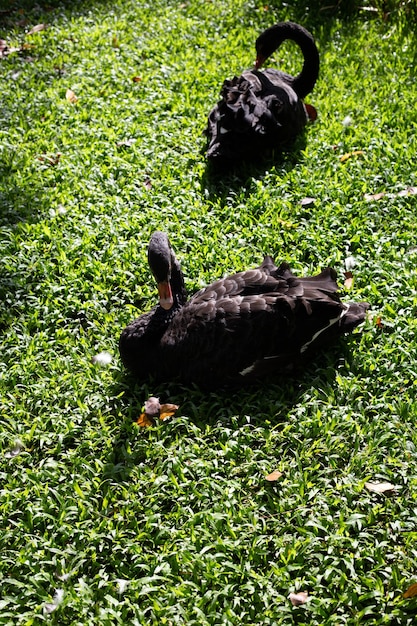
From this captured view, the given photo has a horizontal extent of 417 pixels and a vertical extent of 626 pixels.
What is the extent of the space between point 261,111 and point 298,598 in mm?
3069

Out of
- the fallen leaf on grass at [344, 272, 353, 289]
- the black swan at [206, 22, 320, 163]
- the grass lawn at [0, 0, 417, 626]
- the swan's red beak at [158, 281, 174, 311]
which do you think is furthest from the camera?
the black swan at [206, 22, 320, 163]

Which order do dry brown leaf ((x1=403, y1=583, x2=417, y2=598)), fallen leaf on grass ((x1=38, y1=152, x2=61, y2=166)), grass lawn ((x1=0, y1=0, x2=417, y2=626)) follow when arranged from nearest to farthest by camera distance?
dry brown leaf ((x1=403, y1=583, x2=417, y2=598))
grass lawn ((x1=0, y1=0, x2=417, y2=626))
fallen leaf on grass ((x1=38, y1=152, x2=61, y2=166))

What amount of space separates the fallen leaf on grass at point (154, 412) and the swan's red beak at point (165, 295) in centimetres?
45

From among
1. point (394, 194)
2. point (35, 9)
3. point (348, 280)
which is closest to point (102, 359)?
point (348, 280)

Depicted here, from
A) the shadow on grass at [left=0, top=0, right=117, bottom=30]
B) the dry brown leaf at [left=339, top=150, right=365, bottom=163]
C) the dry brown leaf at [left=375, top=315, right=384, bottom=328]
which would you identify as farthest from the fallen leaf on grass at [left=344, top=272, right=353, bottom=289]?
the shadow on grass at [left=0, top=0, right=117, bottom=30]

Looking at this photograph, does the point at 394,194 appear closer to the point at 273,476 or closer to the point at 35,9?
the point at 273,476

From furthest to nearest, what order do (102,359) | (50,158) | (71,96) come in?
1. (71,96)
2. (50,158)
3. (102,359)

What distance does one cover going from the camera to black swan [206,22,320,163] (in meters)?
4.39

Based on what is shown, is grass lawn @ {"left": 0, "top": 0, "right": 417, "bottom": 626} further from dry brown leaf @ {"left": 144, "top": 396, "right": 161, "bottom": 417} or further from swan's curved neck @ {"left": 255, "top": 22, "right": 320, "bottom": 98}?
swan's curved neck @ {"left": 255, "top": 22, "right": 320, "bottom": 98}

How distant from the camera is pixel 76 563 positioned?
8.48 ft

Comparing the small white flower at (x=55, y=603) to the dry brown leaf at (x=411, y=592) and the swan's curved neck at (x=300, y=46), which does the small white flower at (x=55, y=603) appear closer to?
the dry brown leaf at (x=411, y=592)

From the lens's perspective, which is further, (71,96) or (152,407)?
(71,96)

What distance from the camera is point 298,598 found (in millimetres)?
2410

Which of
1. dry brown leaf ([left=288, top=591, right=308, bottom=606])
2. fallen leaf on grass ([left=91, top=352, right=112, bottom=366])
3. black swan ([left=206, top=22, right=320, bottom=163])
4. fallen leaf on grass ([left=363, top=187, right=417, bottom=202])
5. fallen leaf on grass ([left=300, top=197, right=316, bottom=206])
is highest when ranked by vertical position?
black swan ([left=206, top=22, right=320, bottom=163])
